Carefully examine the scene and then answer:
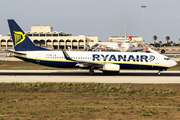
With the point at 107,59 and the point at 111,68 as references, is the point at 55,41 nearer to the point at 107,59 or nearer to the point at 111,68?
the point at 107,59

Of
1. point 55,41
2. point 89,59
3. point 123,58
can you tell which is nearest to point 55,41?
point 55,41

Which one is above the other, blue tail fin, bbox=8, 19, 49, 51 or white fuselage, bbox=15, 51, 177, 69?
blue tail fin, bbox=8, 19, 49, 51

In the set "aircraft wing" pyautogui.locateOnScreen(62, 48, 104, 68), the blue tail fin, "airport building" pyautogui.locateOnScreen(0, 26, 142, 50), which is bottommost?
"aircraft wing" pyautogui.locateOnScreen(62, 48, 104, 68)

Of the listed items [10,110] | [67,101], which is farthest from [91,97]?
[10,110]

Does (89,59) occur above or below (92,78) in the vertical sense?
above

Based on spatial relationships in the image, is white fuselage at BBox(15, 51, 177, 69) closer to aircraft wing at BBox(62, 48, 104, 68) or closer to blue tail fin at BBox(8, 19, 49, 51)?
aircraft wing at BBox(62, 48, 104, 68)

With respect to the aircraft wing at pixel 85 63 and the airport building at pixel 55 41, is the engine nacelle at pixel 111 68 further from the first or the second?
the airport building at pixel 55 41

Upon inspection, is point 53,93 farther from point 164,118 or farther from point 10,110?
point 164,118

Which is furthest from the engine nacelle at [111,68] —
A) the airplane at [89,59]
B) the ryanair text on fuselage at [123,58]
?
the ryanair text on fuselage at [123,58]

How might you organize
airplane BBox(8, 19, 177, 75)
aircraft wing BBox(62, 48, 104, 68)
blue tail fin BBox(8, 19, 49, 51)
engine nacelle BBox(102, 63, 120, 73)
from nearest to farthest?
engine nacelle BBox(102, 63, 120, 73)
aircraft wing BBox(62, 48, 104, 68)
airplane BBox(8, 19, 177, 75)
blue tail fin BBox(8, 19, 49, 51)

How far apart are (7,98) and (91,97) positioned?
22.9 ft

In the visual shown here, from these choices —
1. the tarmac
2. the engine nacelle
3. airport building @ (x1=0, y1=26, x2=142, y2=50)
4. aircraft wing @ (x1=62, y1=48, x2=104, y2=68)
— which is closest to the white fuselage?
aircraft wing @ (x1=62, y1=48, x2=104, y2=68)

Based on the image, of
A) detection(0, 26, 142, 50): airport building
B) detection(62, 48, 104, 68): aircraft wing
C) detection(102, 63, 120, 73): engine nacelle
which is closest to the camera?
detection(102, 63, 120, 73): engine nacelle

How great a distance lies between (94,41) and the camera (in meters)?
175
